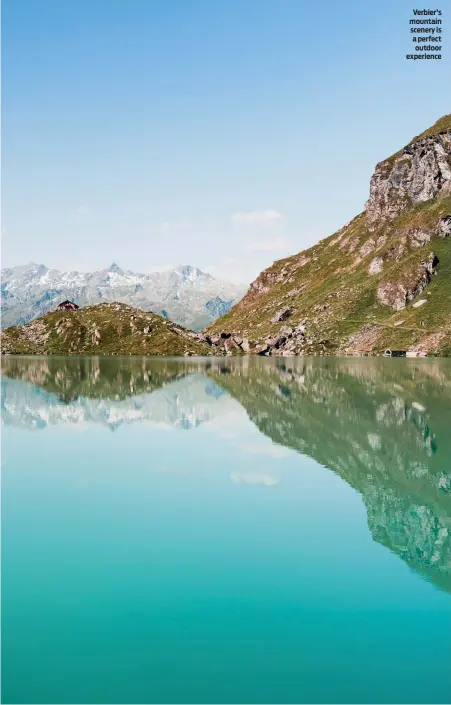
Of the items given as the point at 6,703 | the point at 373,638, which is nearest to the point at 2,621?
the point at 6,703

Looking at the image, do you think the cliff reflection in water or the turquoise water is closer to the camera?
the turquoise water

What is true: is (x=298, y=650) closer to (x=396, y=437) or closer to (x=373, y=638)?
(x=373, y=638)

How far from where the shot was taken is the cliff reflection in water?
34750 millimetres

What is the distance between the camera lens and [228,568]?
2653cm

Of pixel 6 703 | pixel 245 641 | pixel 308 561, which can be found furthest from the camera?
pixel 308 561

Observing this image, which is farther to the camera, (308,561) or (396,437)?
(396,437)

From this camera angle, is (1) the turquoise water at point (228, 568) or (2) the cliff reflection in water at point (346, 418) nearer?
(1) the turquoise water at point (228, 568)

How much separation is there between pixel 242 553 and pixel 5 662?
12740 mm

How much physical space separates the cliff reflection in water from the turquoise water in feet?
1.06

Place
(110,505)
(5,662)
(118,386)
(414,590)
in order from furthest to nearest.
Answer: (118,386) < (110,505) < (414,590) < (5,662)

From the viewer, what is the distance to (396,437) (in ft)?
199

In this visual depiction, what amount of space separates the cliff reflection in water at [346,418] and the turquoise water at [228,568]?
0.32 meters

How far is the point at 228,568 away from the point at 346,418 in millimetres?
49344

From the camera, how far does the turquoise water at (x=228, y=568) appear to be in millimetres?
17797
